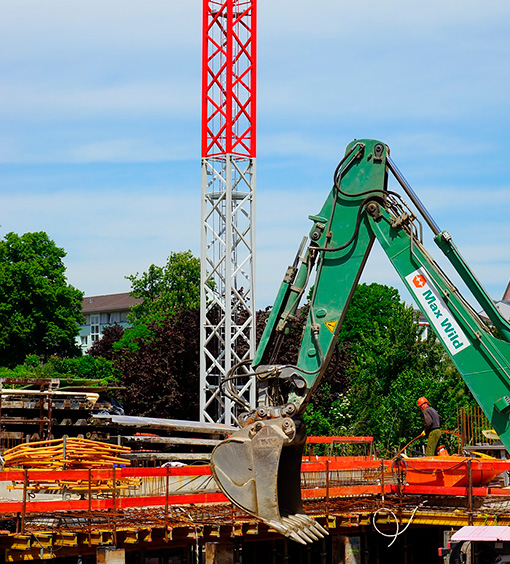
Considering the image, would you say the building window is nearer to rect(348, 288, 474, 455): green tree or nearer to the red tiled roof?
the red tiled roof

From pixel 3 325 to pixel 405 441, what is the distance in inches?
1169

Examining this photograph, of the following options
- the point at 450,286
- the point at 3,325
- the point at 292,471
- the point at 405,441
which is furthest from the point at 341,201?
the point at 3,325

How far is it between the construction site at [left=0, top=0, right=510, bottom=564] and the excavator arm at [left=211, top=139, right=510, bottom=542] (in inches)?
0.7

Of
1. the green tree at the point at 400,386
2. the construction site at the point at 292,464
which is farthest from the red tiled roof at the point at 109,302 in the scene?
the construction site at the point at 292,464

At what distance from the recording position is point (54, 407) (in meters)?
24.1

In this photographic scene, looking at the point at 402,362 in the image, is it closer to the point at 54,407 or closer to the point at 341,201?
the point at 54,407

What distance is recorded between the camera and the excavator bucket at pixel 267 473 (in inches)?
520

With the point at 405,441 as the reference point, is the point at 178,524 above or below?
below

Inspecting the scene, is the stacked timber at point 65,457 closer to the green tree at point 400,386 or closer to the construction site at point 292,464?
the construction site at point 292,464

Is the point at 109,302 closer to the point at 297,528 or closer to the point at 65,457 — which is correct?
Result: the point at 65,457

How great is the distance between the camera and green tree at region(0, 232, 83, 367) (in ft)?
185

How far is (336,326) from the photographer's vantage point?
13.9 meters

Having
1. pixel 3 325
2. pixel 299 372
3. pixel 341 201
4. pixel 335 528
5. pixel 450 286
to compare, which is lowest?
pixel 335 528

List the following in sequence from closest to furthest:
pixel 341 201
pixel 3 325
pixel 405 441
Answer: pixel 341 201 → pixel 405 441 → pixel 3 325
